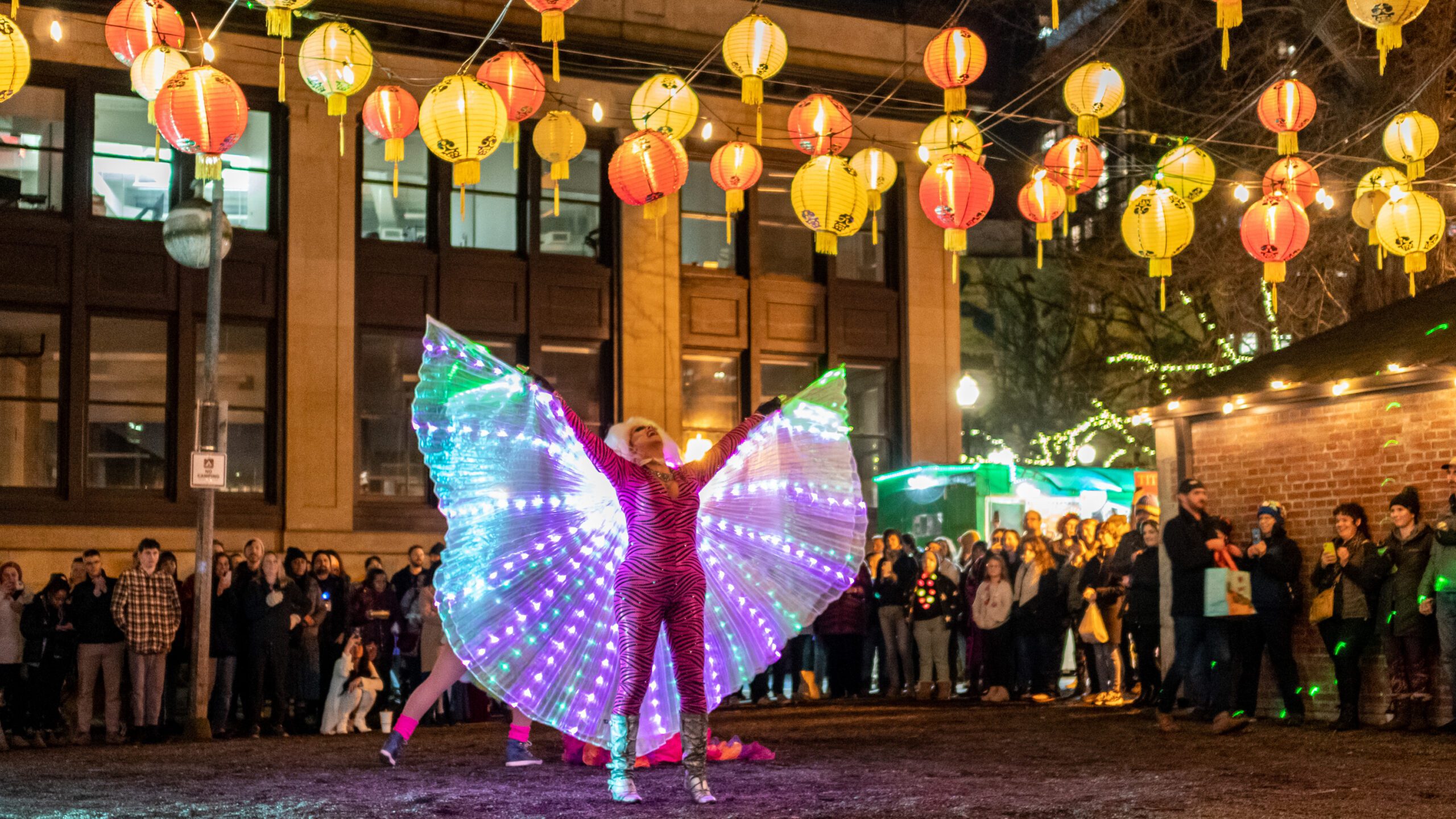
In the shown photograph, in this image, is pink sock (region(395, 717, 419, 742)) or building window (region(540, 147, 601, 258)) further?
building window (region(540, 147, 601, 258))

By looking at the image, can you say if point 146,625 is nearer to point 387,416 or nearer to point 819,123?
point 387,416

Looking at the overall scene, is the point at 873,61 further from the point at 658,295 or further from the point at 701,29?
the point at 658,295

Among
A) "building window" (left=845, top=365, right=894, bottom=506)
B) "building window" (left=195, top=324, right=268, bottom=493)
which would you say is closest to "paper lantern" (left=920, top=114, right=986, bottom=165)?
"building window" (left=845, top=365, right=894, bottom=506)

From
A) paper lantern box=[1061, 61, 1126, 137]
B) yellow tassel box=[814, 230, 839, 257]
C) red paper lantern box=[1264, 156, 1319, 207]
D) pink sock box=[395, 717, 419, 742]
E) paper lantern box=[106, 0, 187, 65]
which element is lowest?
pink sock box=[395, 717, 419, 742]

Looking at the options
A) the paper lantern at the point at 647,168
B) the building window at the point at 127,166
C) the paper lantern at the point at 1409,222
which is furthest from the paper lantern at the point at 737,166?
the building window at the point at 127,166

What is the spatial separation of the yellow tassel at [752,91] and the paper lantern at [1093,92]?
2.95 m

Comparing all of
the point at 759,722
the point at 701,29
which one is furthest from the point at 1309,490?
the point at 701,29

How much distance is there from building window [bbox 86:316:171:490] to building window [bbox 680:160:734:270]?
770 centimetres

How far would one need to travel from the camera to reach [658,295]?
2225cm

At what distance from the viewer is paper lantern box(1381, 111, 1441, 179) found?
45.1 ft

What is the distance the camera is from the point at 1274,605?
41.7ft

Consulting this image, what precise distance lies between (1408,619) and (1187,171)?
464 centimetres

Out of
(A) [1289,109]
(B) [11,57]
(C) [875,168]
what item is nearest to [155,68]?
(B) [11,57]

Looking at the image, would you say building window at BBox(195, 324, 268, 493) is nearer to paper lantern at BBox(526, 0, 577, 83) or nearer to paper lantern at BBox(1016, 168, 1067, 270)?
paper lantern at BBox(526, 0, 577, 83)
